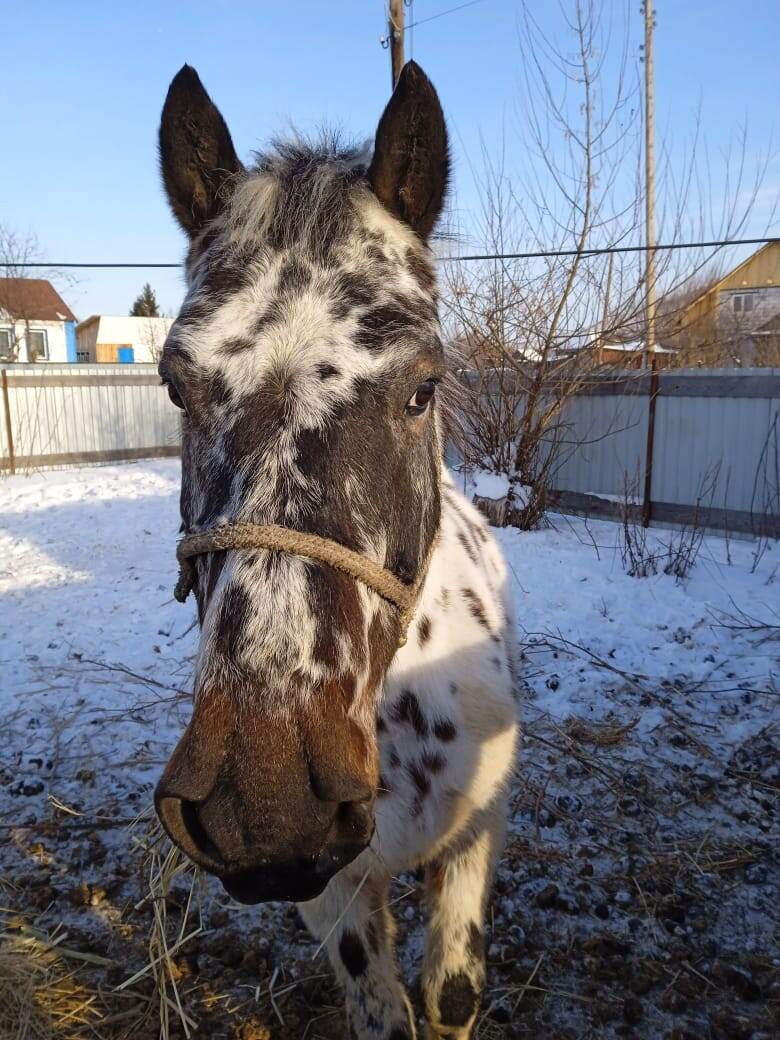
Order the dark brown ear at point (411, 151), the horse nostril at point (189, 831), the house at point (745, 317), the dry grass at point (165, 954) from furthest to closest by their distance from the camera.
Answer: the house at point (745, 317)
the dry grass at point (165, 954)
the dark brown ear at point (411, 151)
the horse nostril at point (189, 831)

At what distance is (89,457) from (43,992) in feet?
45.6

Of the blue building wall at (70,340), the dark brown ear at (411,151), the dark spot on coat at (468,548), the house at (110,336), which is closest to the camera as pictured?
the dark brown ear at (411,151)

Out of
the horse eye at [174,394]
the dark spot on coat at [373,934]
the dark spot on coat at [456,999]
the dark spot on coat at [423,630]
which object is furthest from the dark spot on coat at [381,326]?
the dark spot on coat at [456,999]

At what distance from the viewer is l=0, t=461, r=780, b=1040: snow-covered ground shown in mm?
2488

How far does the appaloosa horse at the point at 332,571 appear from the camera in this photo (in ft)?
3.75

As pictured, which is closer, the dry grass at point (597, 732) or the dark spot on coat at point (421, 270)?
the dark spot on coat at point (421, 270)

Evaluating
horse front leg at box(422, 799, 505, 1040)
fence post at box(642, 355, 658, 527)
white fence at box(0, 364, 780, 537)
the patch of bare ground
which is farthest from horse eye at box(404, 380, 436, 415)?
fence post at box(642, 355, 658, 527)

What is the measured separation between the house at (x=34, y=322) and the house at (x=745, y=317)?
24.0 m

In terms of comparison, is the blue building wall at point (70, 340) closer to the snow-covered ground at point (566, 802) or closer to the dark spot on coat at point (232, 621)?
the snow-covered ground at point (566, 802)

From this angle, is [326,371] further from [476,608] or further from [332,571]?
[476,608]

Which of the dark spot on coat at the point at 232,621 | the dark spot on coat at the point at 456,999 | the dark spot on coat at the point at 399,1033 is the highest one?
the dark spot on coat at the point at 232,621

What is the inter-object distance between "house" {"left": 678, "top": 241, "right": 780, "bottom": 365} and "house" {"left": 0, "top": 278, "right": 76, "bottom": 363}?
2401 cm

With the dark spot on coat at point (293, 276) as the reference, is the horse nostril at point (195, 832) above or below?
below

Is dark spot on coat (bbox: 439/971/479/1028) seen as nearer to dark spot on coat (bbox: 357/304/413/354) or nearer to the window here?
dark spot on coat (bbox: 357/304/413/354)
